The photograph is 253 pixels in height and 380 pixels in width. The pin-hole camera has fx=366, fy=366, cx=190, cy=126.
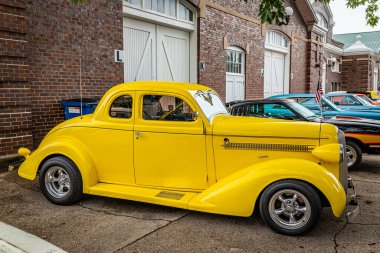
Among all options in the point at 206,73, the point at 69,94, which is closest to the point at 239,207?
the point at 69,94

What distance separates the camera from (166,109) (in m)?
5.00

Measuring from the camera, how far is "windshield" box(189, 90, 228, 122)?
488 cm

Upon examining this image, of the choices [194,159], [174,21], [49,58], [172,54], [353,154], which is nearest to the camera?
[194,159]

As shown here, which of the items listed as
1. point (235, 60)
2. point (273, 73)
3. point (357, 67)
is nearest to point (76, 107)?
point (235, 60)

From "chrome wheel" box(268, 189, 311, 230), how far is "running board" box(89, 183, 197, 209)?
3.37ft

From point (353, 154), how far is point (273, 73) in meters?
12.2

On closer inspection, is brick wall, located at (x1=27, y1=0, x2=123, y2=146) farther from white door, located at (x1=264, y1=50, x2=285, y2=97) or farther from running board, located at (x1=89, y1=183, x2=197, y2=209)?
white door, located at (x1=264, y1=50, x2=285, y2=97)

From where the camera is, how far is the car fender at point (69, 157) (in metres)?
5.02

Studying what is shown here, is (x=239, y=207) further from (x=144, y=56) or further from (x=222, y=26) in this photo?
(x=222, y=26)

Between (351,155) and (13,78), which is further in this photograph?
(351,155)

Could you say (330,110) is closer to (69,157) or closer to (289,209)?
(289,209)

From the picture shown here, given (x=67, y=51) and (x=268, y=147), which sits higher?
(x=67, y=51)

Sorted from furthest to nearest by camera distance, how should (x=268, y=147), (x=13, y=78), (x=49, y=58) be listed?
(x=49, y=58) → (x=13, y=78) → (x=268, y=147)

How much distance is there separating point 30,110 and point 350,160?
6.72 meters
